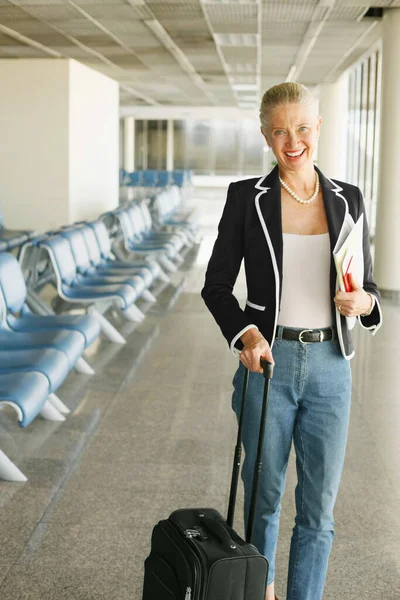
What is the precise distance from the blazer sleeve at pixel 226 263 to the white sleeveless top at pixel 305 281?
13 centimetres

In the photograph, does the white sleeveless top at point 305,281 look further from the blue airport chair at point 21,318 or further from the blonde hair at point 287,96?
the blue airport chair at point 21,318

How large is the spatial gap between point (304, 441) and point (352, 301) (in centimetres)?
43

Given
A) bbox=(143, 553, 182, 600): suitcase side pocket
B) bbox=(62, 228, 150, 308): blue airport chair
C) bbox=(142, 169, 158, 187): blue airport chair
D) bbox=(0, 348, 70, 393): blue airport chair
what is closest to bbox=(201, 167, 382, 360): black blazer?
bbox=(143, 553, 182, 600): suitcase side pocket

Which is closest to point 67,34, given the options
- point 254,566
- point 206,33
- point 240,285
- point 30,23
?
point 30,23

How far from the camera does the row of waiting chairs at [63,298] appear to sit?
3717mm

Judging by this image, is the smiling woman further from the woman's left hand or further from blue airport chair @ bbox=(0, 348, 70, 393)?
blue airport chair @ bbox=(0, 348, 70, 393)

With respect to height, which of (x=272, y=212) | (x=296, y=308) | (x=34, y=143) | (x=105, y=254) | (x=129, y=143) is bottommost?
(x=105, y=254)

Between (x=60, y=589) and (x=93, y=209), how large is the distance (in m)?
10.0

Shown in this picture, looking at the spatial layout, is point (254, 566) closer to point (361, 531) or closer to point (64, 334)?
point (361, 531)

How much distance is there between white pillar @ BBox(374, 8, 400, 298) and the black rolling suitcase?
23.0 feet

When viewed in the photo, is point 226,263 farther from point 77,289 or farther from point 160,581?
point 77,289

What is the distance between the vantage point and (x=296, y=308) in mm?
2215

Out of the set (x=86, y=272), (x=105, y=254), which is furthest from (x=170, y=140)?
(x=86, y=272)

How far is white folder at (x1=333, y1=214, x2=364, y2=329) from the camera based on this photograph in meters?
2.11
